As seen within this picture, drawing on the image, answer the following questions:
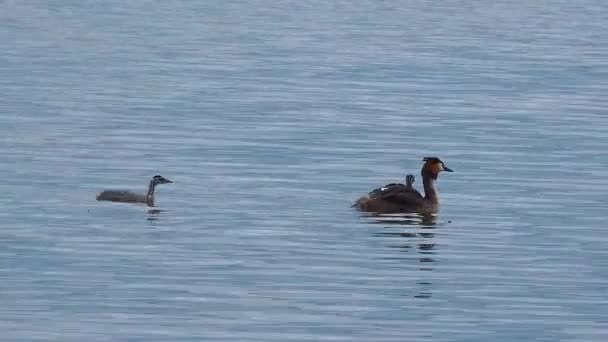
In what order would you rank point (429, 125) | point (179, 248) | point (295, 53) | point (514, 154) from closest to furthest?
point (179, 248), point (514, 154), point (429, 125), point (295, 53)

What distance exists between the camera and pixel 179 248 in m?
24.4

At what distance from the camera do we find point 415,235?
26.6 meters

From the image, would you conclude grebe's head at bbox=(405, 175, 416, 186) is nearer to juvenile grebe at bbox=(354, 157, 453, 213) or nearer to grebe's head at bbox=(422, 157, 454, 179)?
grebe's head at bbox=(422, 157, 454, 179)

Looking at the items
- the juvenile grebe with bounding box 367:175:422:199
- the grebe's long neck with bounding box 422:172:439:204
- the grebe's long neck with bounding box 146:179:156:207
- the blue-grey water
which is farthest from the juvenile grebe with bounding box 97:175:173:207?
the grebe's long neck with bounding box 422:172:439:204

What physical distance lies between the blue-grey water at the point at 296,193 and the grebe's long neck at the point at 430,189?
0.28 meters

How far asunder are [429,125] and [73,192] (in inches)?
504

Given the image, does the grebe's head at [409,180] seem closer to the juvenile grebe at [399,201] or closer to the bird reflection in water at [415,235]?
the juvenile grebe at [399,201]

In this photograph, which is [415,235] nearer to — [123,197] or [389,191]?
[389,191]

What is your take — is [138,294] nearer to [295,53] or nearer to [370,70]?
[370,70]

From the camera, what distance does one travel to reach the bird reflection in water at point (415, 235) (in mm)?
23969

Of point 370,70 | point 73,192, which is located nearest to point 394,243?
point 73,192

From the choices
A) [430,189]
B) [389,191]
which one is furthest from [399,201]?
[430,189]

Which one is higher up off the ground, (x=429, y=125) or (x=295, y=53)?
(x=295, y=53)

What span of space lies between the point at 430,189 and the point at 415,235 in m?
3.16
